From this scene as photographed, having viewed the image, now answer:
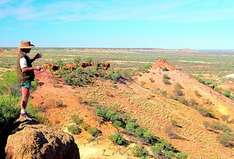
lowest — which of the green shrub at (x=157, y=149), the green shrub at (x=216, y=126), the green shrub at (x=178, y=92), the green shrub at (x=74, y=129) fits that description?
the green shrub at (x=216, y=126)

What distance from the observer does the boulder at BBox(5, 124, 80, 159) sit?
367 inches

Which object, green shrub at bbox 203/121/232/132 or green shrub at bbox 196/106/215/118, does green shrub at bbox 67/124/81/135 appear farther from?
green shrub at bbox 196/106/215/118

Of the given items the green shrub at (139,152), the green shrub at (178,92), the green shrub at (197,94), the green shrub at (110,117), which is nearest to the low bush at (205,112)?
the green shrub at (197,94)

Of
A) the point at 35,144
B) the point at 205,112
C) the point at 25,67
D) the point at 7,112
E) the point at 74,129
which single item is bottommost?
the point at 205,112

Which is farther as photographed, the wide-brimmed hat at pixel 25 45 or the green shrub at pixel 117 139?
the green shrub at pixel 117 139

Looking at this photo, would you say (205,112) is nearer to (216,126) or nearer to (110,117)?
(216,126)

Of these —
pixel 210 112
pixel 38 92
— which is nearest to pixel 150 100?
pixel 210 112

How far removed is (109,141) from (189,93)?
18.2m

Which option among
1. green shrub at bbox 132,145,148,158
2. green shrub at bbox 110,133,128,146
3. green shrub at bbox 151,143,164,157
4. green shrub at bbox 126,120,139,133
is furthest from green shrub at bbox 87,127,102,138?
green shrub at bbox 126,120,139,133

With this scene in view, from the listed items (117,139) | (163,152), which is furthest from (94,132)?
(163,152)

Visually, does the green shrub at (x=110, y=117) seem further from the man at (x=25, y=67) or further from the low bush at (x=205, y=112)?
the man at (x=25, y=67)

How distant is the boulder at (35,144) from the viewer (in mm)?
9328

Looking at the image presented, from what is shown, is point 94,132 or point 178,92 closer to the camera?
point 94,132

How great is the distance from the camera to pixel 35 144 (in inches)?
371
